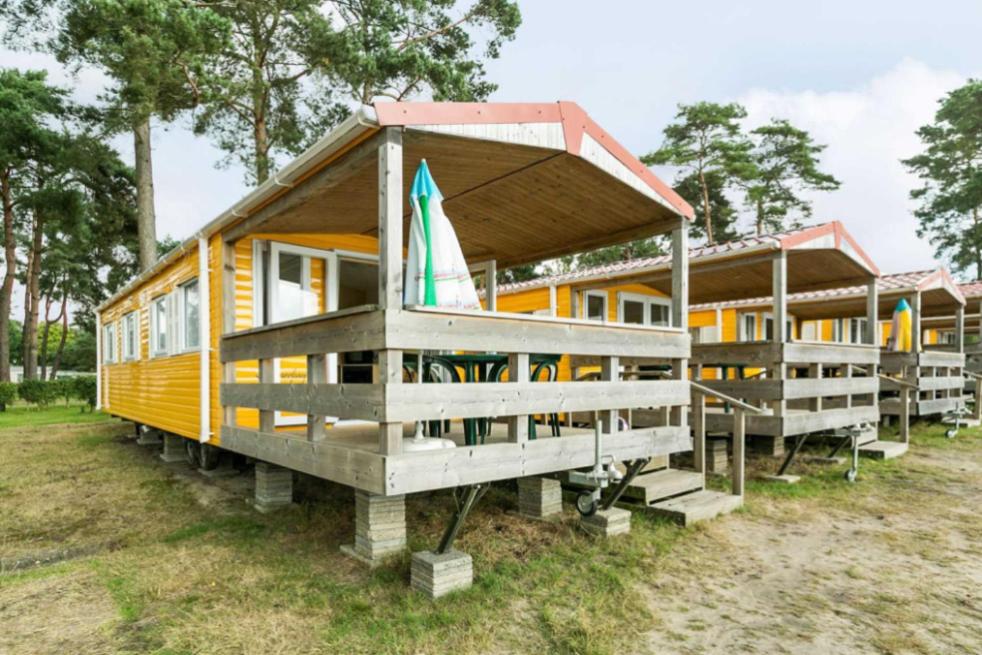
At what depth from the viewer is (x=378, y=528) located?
4145mm

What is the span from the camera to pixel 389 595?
3664 millimetres

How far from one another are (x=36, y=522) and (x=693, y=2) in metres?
12.8

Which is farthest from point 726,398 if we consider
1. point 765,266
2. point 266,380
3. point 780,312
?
point 266,380

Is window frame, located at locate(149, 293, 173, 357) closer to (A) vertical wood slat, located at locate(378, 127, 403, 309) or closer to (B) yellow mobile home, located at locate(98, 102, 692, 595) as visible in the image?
(B) yellow mobile home, located at locate(98, 102, 692, 595)

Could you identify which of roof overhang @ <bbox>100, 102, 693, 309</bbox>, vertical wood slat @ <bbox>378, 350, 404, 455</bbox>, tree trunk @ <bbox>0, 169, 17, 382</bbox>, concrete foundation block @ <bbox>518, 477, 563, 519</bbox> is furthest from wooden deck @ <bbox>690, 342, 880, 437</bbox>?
tree trunk @ <bbox>0, 169, 17, 382</bbox>

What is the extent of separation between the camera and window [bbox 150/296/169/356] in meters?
8.15

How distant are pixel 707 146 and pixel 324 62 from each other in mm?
15039

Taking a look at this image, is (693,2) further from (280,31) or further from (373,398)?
(373,398)

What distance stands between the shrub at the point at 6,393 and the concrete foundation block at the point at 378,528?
2072cm

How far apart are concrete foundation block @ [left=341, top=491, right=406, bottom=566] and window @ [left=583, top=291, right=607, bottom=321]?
25.9ft

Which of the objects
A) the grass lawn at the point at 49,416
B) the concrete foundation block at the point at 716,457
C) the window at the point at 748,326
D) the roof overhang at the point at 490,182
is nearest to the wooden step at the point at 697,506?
the concrete foundation block at the point at 716,457

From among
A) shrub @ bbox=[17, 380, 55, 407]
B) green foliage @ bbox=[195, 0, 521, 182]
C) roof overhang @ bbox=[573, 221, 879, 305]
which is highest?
green foliage @ bbox=[195, 0, 521, 182]

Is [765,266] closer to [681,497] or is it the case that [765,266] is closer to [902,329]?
[902,329]

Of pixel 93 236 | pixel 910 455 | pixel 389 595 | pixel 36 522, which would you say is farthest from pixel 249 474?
pixel 93 236
